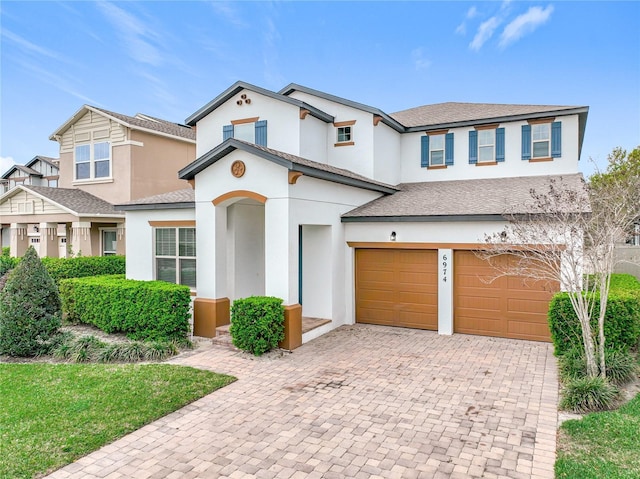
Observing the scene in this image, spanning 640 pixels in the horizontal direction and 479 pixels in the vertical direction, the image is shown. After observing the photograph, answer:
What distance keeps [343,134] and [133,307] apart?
9.17m

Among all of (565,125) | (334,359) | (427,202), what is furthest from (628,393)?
(565,125)

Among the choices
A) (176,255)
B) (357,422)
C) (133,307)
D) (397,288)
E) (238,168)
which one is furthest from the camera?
(176,255)

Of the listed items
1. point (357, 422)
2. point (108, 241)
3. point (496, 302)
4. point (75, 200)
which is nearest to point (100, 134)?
point (75, 200)

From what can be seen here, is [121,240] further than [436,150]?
Yes

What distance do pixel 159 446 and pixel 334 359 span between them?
464 centimetres

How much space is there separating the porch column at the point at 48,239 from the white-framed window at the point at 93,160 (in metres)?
2.86

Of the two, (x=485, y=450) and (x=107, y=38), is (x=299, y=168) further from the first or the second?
(x=107, y=38)

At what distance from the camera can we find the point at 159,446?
5.70m

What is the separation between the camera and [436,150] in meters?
16.7

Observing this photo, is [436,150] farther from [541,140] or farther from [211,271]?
[211,271]

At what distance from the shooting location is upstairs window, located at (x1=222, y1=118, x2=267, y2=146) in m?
14.8

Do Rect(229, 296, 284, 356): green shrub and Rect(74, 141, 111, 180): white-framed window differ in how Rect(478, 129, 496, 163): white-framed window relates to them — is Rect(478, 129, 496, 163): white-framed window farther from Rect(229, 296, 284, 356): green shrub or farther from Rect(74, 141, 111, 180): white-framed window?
Rect(74, 141, 111, 180): white-framed window

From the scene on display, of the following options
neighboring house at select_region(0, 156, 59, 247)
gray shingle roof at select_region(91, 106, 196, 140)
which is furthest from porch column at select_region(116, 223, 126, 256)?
neighboring house at select_region(0, 156, 59, 247)

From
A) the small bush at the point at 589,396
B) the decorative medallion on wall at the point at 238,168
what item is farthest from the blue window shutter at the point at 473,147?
the small bush at the point at 589,396
